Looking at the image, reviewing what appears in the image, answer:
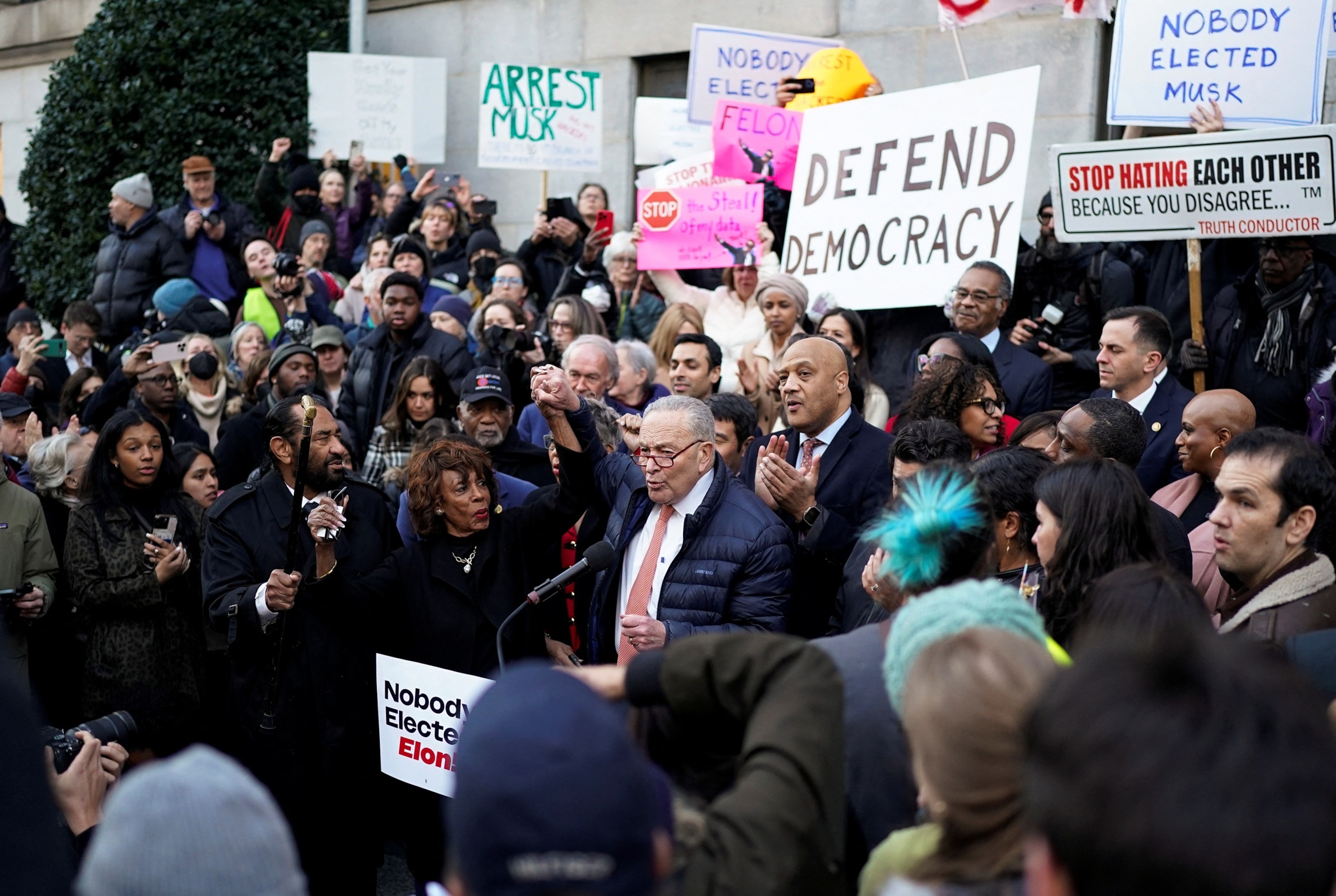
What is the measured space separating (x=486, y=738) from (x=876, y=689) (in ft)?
4.05

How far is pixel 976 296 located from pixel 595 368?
1.94m

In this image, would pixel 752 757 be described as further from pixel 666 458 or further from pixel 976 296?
pixel 976 296

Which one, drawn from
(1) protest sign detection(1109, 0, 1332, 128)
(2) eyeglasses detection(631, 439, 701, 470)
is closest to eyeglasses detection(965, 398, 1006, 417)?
(2) eyeglasses detection(631, 439, 701, 470)

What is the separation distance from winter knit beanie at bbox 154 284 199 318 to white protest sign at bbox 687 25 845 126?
4.36 m

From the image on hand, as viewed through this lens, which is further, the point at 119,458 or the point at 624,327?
the point at 624,327

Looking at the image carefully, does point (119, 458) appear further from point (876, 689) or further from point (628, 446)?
point (876, 689)

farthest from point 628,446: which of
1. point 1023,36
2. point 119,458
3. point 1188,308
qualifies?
point 1023,36

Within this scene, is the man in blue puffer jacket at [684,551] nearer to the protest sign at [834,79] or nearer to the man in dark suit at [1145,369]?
the man in dark suit at [1145,369]

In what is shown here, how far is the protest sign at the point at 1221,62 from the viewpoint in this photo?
6.43m

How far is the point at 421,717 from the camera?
16.2 feet

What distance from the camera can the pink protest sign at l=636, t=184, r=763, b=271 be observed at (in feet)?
27.9

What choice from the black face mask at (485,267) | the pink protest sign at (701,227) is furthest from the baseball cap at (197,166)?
the pink protest sign at (701,227)

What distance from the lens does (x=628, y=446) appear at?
6035mm

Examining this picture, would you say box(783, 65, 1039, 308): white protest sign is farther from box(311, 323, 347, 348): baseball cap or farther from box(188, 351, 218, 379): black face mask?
box(188, 351, 218, 379): black face mask
